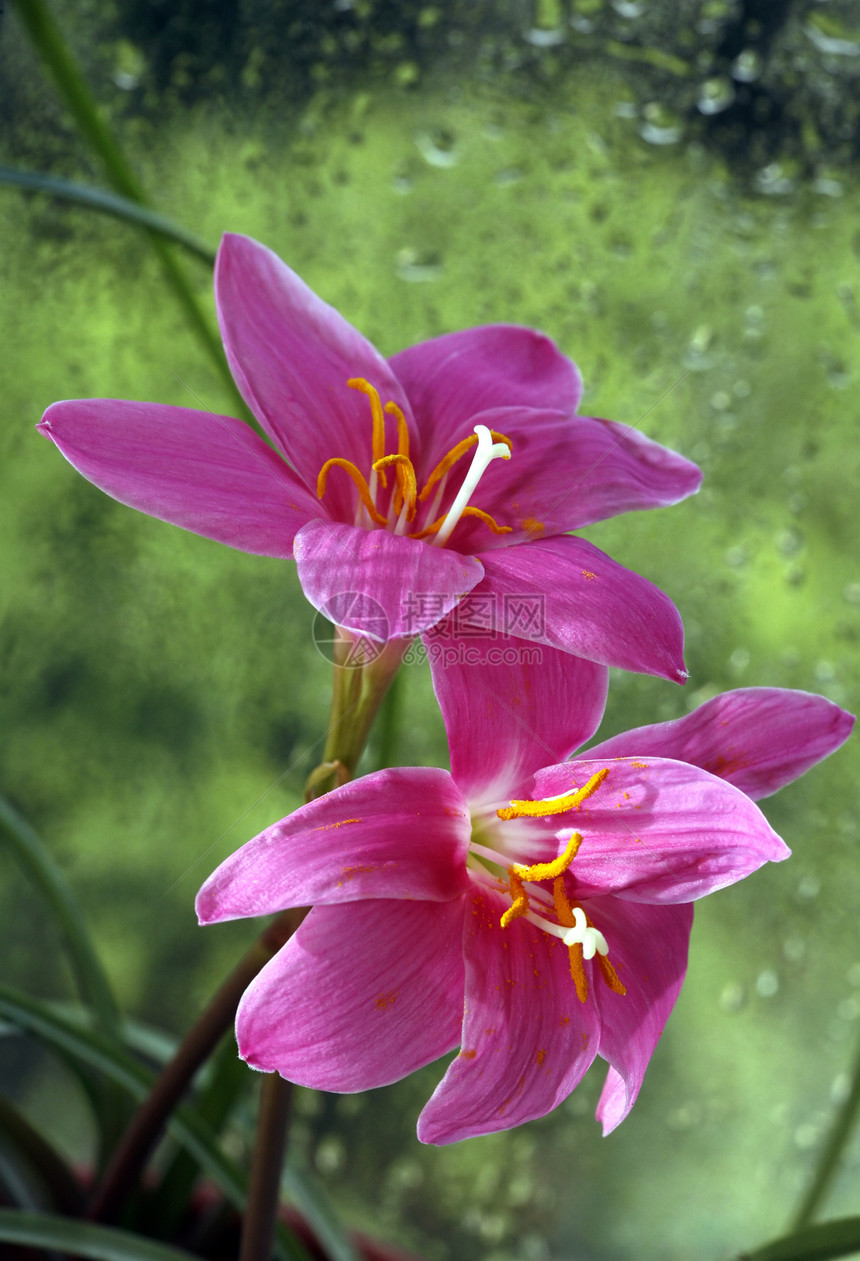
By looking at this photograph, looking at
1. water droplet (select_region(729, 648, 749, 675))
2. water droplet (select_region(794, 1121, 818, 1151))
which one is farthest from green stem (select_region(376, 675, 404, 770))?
water droplet (select_region(794, 1121, 818, 1151))

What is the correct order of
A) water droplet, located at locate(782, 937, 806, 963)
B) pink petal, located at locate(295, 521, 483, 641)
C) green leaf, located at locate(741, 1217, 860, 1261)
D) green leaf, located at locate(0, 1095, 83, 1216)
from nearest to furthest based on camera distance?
pink petal, located at locate(295, 521, 483, 641) → green leaf, located at locate(741, 1217, 860, 1261) → green leaf, located at locate(0, 1095, 83, 1216) → water droplet, located at locate(782, 937, 806, 963)

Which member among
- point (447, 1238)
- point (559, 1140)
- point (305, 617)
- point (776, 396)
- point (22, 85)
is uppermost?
point (22, 85)

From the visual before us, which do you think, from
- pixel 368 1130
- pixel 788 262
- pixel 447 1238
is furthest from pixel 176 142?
pixel 447 1238

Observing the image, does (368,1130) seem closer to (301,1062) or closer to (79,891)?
(79,891)

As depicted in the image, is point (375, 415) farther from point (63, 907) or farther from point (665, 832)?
point (63, 907)

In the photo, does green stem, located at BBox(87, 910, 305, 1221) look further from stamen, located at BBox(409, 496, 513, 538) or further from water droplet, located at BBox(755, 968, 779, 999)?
water droplet, located at BBox(755, 968, 779, 999)

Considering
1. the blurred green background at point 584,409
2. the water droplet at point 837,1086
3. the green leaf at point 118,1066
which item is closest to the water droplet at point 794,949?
the blurred green background at point 584,409

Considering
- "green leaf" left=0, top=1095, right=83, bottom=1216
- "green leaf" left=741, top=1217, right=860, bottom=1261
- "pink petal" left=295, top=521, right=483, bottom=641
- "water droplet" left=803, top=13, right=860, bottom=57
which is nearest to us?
"pink petal" left=295, top=521, right=483, bottom=641
